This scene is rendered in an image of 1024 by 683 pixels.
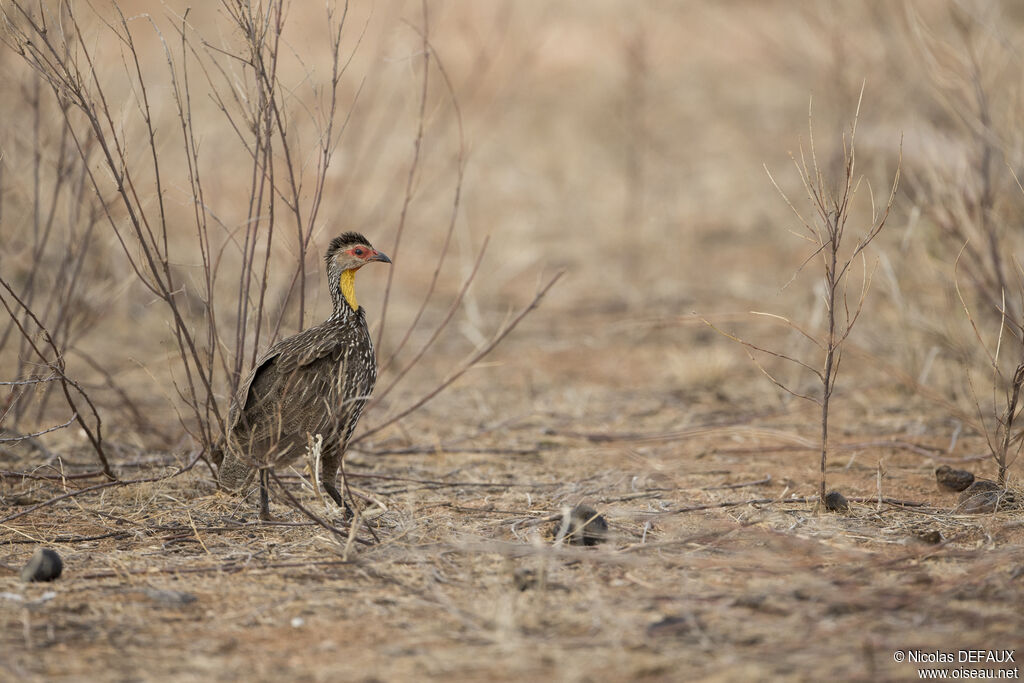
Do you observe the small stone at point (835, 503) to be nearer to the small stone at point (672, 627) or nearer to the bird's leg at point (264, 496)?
the small stone at point (672, 627)

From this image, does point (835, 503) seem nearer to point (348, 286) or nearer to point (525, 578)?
point (525, 578)

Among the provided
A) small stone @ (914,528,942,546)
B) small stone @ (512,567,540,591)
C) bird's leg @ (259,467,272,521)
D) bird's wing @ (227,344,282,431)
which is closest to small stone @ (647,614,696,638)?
small stone @ (512,567,540,591)

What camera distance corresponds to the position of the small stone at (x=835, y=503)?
15.3ft

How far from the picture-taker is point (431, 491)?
5363 millimetres

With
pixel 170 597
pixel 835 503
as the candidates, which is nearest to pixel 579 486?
pixel 835 503

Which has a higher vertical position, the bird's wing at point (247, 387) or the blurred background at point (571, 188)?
the blurred background at point (571, 188)

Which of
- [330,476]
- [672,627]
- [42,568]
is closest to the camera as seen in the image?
[672,627]

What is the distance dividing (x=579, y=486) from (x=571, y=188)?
9.72m

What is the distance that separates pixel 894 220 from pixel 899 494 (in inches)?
186

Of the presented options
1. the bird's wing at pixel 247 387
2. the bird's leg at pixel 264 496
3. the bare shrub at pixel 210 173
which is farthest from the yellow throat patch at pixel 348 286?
the bird's leg at pixel 264 496

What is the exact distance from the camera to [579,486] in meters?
5.29

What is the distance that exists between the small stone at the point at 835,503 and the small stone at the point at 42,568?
335 cm

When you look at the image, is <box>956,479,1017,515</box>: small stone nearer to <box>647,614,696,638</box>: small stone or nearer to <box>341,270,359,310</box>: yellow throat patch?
<box>647,614,696,638</box>: small stone

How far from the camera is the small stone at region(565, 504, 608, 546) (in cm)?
420
